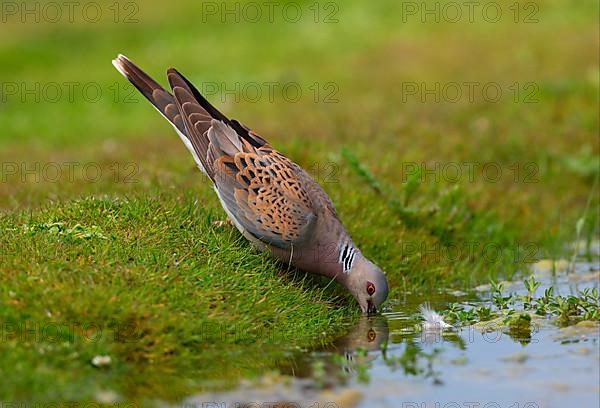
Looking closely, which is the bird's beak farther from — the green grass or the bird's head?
the green grass

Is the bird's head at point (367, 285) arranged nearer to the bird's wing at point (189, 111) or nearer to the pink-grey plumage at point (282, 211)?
the pink-grey plumage at point (282, 211)

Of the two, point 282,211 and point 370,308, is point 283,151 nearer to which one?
point 282,211

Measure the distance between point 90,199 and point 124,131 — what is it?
27.0 ft

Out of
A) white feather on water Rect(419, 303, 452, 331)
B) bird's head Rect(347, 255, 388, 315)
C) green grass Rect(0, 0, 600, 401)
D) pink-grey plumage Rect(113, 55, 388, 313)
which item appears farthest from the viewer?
pink-grey plumage Rect(113, 55, 388, 313)

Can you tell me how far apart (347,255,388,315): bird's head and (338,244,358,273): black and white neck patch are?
0.17 feet

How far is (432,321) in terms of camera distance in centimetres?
726

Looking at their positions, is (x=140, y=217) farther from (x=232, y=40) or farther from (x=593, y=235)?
(x=232, y=40)

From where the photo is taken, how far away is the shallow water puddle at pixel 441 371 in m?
5.71

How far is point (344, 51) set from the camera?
19891 mm

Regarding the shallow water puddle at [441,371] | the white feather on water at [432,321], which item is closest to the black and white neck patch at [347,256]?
the shallow water puddle at [441,371]

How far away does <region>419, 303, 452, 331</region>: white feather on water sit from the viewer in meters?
7.19

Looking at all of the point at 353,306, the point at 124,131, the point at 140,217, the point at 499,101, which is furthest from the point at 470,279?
the point at 124,131

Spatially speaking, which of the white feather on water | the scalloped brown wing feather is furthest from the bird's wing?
the white feather on water

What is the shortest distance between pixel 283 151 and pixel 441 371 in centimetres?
513
